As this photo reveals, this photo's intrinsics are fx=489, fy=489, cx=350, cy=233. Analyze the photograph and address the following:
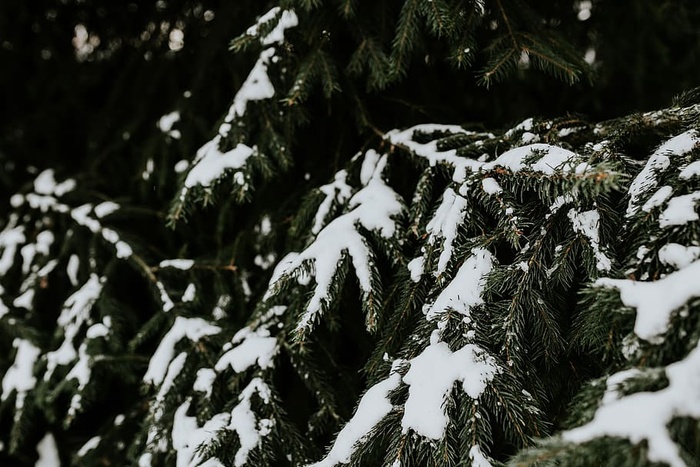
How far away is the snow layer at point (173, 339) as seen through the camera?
5.64 ft

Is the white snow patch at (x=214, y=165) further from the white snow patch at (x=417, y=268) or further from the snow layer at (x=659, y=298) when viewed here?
the snow layer at (x=659, y=298)

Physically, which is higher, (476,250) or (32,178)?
(32,178)

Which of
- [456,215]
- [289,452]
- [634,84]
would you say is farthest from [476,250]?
[634,84]

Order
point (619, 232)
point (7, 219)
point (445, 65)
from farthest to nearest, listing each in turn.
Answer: point (7, 219)
point (445, 65)
point (619, 232)

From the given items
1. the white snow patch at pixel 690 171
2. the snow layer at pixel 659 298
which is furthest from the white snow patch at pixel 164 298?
the white snow patch at pixel 690 171

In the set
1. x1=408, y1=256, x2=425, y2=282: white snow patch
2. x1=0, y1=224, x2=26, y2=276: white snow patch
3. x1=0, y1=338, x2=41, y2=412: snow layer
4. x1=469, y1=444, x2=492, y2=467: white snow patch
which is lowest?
x1=469, y1=444, x2=492, y2=467: white snow patch

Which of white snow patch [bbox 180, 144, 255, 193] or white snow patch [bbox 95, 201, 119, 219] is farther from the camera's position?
white snow patch [bbox 95, 201, 119, 219]

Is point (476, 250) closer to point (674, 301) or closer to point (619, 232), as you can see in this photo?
point (619, 232)

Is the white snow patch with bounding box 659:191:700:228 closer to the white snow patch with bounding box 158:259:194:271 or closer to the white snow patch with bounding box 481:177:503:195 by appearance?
the white snow patch with bounding box 481:177:503:195

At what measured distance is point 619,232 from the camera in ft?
3.77

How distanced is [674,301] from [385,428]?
67 cm

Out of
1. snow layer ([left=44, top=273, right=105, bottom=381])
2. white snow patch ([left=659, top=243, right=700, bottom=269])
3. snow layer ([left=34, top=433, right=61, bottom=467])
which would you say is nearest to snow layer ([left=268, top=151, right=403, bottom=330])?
white snow patch ([left=659, top=243, right=700, bottom=269])

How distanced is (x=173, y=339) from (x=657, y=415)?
59.7 inches

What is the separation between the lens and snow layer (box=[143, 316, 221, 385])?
1.72 m
